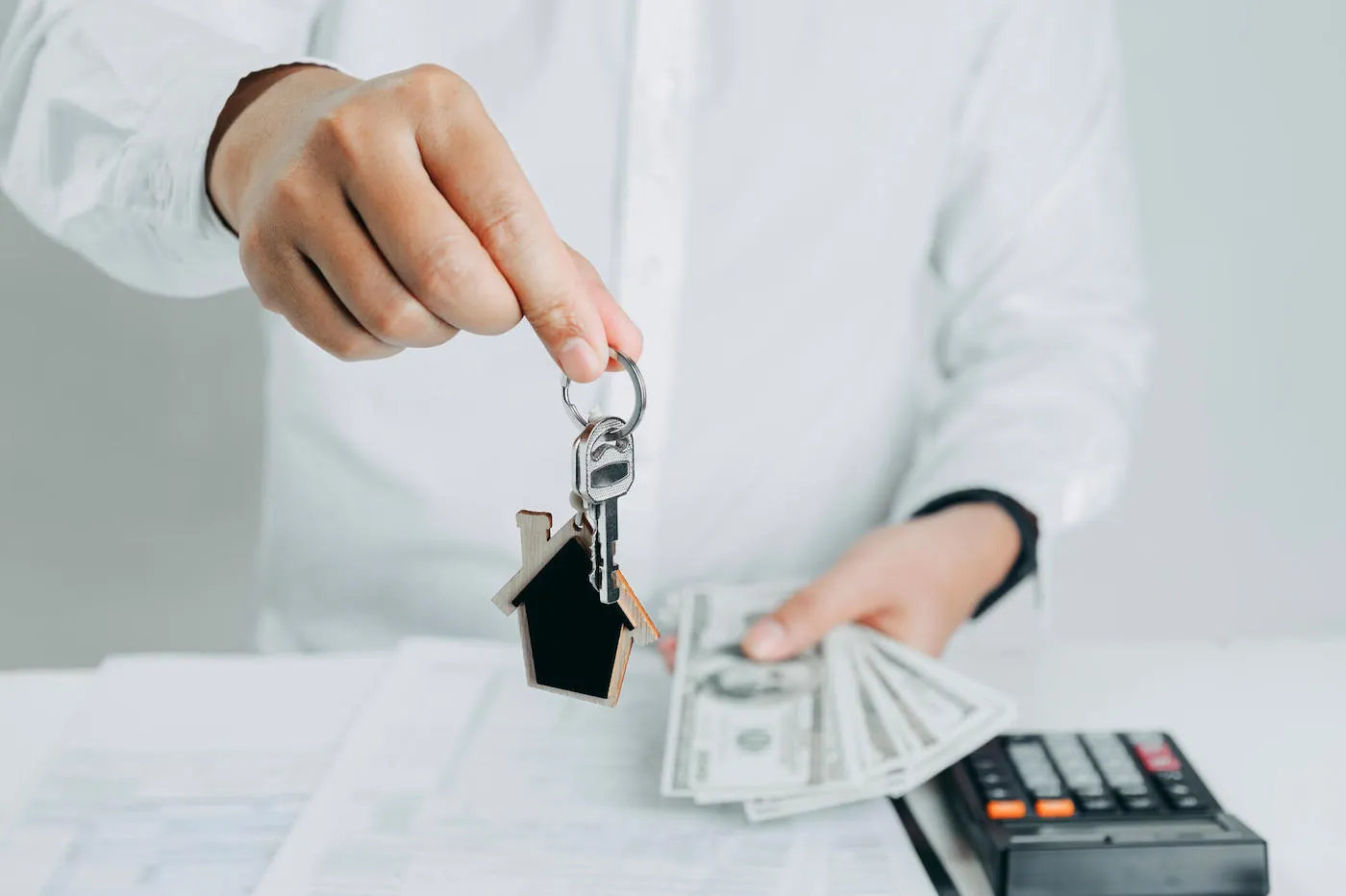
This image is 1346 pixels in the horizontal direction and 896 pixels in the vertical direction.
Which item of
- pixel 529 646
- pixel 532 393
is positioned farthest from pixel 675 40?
pixel 529 646

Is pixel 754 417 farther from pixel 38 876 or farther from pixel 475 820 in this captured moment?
pixel 38 876

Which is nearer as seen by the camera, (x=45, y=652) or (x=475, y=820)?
(x=475, y=820)

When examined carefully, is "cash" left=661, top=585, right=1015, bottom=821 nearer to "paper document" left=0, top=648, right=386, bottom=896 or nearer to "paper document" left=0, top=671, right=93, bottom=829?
"paper document" left=0, top=648, right=386, bottom=896

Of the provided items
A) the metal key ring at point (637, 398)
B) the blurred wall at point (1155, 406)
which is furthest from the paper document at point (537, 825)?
the blurred wall at point (1155, 406)

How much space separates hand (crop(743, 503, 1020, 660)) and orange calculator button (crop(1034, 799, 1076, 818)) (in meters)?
0.20

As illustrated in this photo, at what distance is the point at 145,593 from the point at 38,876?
3.96ft

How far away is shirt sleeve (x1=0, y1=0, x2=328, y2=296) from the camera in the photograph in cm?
62

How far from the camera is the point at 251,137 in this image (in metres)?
0.54

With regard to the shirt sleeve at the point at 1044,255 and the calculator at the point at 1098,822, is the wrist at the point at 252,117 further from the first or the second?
the shirt sleeve at the point at 1044,255

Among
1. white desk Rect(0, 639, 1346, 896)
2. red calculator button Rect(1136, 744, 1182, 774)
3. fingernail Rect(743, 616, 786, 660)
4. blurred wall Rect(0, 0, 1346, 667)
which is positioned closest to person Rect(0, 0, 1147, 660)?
fingernail Rect(743, 616, 786, 660)

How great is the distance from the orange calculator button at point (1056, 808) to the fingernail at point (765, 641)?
0.20 meters

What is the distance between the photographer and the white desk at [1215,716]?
681 mm

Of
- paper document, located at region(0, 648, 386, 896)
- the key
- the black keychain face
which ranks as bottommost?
paper document, located at region(0, 648, 386, 896)

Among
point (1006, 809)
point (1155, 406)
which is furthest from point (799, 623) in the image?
point (1155, 406)
